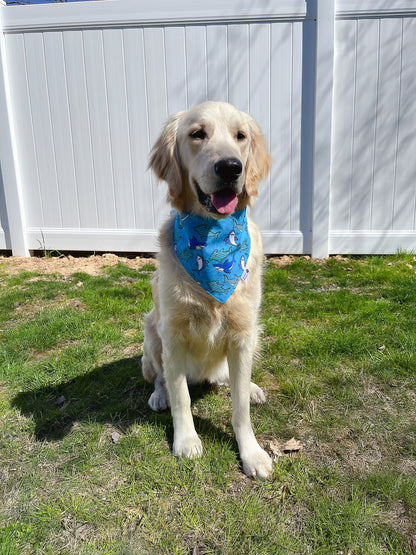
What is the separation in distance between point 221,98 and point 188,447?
420 centimetres

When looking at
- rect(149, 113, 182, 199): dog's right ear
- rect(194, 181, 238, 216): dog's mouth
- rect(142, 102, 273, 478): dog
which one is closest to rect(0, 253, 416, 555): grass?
rect(142, 102, 273, 478): dog

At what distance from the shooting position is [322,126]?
466 centimetres

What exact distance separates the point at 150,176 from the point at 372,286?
2.97 metres

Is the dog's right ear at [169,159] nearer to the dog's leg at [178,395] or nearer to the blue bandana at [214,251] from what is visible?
the blue bandana at [214,251]

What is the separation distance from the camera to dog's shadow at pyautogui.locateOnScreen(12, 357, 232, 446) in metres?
2.07

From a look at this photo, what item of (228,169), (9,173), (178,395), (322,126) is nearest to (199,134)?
(228,169)

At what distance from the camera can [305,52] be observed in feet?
15.0

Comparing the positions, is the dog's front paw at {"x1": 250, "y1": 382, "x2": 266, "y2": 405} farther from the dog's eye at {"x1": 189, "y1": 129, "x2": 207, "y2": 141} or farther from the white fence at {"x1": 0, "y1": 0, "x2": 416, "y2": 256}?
the white fence at {"x1": 0, "y1": 0, "x2": 416, "y2": 256}

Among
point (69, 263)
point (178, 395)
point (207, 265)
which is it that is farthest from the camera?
point (69, 263)

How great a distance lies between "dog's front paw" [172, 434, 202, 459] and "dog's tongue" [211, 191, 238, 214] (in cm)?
107

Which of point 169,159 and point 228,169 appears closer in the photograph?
point 228,169

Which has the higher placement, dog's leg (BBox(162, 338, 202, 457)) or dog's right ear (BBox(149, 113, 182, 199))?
dog's right ear (BBox(149, 113, 182, 199))

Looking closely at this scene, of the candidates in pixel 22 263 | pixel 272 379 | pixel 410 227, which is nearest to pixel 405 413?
pixel 272 379

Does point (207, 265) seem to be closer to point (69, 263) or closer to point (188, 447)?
point (188, 447)
